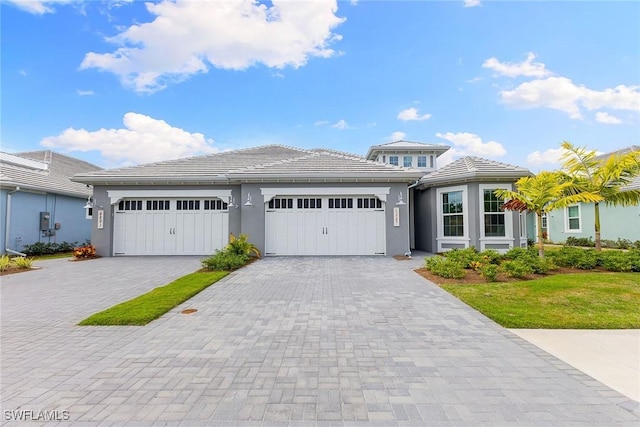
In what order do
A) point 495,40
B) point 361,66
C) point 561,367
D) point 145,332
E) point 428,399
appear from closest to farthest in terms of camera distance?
1. point 428,399
2. point 561,367
3. point 145,332
4. point 495,40
5. point 361,66

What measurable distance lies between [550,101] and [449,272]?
44.3 ft

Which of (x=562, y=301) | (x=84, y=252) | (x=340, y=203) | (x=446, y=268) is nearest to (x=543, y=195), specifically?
(x=446, y=268)

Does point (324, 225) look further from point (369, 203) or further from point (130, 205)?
point (130, 205)

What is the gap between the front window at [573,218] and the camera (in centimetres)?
1764

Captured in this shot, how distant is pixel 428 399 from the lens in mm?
2734

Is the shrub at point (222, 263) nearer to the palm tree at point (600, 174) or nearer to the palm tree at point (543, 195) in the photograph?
the palm tree at point (543, 195)

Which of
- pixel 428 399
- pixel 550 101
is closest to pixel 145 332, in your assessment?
pixel 428 399

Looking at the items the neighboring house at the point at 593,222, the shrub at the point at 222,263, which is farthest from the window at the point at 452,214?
the shrub at the point at 222,263

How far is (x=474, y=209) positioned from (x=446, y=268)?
18.9ft

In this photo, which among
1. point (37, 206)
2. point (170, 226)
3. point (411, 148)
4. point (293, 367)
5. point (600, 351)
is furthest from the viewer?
point (411, 148)

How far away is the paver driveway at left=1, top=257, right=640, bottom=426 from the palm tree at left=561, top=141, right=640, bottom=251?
8262 mm

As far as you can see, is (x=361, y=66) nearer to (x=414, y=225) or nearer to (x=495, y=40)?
(x=495, y=40)

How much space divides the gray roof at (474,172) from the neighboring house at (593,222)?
596cm

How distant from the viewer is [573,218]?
58.7ft
